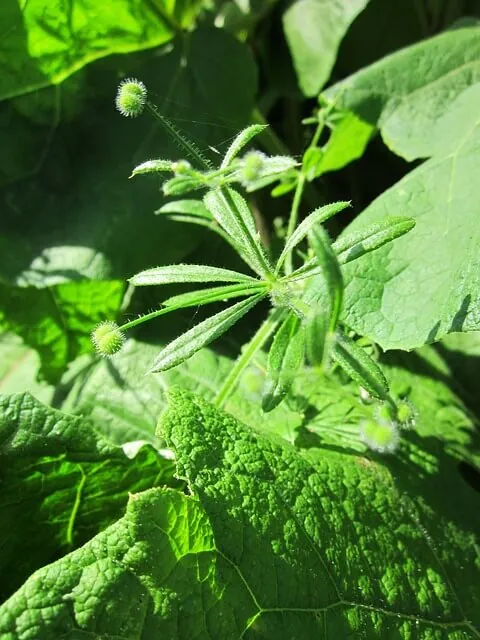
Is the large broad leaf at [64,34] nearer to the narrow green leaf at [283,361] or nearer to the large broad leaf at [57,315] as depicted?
the large broad leaf at [57,315]

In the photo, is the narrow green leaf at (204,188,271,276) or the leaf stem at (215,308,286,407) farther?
the leaf stem at (215,308,286,407)

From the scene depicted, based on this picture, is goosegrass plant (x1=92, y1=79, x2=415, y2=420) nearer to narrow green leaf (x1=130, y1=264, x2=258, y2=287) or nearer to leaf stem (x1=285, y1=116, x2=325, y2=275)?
narrow green leaf (x1=130, y1=264, x2=258, y2=287)

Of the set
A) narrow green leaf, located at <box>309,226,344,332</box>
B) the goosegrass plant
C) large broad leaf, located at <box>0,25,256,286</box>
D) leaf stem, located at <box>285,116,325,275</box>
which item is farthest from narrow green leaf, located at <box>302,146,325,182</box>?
narrow green leaf, located at <box>309,226,344,332</box>

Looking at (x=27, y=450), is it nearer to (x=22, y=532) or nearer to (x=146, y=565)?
(x=22, y=532)

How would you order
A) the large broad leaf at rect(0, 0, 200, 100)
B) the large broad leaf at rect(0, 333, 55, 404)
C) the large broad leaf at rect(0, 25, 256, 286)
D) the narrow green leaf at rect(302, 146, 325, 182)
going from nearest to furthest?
the narrow green leaf at rect(302, 146, 325, 182) → the large broad leaf at rect(0, 0, 200, 100) → the large broad leaf at rect(0, 25, 256, 286) → the large broad leaf at rect(0, 333, 55, 404)

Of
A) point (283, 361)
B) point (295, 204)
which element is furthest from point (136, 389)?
point (283, 361)

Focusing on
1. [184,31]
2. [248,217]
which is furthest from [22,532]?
[184,31]

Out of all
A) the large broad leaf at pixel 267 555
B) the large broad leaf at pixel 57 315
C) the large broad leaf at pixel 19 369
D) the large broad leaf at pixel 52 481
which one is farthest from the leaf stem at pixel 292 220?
the large broad leaf at pixel 19 369
